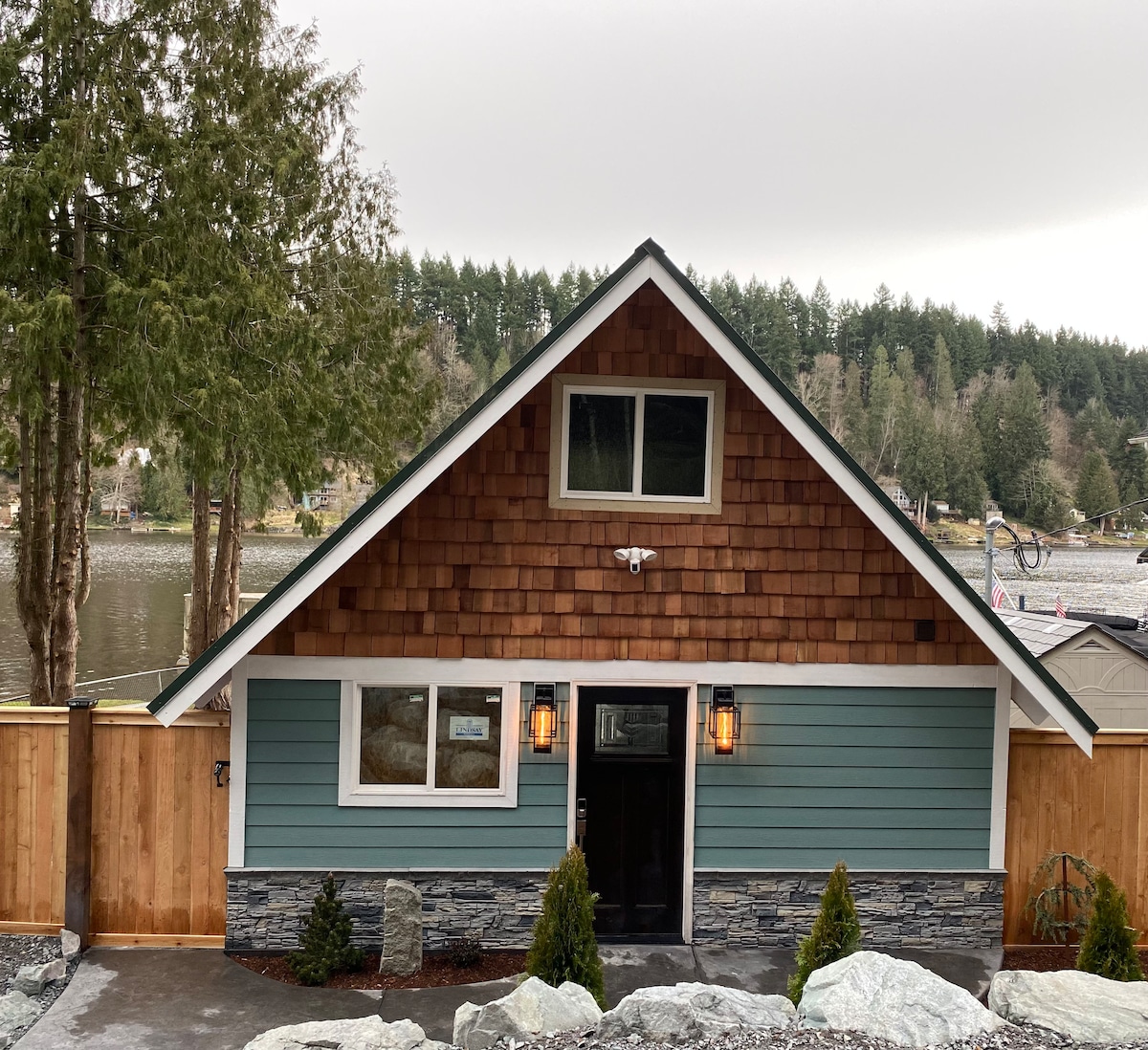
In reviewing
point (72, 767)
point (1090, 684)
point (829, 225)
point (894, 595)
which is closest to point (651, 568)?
point (894, 595)

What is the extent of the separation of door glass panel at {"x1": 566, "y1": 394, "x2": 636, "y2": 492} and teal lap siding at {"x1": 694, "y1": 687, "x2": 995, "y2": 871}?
5.76ft

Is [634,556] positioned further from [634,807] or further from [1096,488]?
[1096,488]

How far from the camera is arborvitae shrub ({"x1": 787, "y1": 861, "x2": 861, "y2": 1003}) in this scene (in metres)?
5.53

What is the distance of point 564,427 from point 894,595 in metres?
2.59

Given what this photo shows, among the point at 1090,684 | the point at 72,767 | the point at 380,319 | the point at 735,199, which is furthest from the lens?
the point at 735,199

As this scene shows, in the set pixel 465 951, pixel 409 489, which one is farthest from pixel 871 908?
pixel 409 489

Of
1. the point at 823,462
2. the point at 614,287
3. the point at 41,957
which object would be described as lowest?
the point at 41,957

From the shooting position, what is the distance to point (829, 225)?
183 feet

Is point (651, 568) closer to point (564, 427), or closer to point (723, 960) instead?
point (564, 427)

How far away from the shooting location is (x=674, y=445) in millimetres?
6578

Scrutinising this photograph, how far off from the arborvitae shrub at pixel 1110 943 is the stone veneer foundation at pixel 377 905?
11.3 ft

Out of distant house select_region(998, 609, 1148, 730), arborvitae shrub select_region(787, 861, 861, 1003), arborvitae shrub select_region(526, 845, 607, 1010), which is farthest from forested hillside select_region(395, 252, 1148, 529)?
arborvitae shrub select_region(787, 861, 861, 1003)

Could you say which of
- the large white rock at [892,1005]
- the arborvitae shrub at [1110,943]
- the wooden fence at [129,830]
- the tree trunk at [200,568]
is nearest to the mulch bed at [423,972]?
the wooden fence at [129,830]

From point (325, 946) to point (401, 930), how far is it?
489 mm
